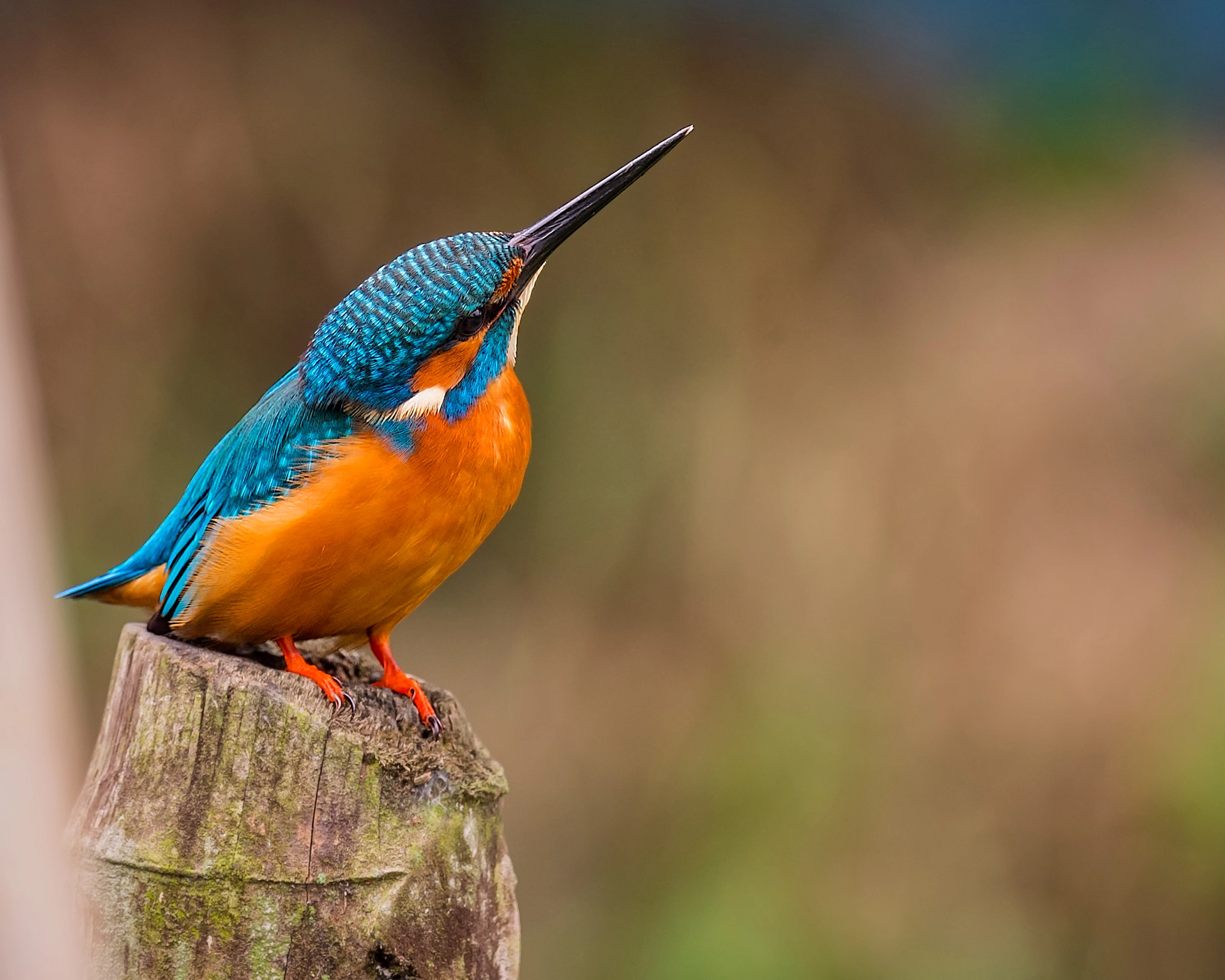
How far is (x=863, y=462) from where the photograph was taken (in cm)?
554

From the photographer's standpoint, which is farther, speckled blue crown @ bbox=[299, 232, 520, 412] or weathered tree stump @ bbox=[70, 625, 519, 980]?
speckled blue crown @ bbox=[299, 232, 520, 412]

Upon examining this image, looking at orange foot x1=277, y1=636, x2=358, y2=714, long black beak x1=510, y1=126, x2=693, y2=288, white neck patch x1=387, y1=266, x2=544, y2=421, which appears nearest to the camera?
orange foot x1=277, y1=636, x2=358, y2=714

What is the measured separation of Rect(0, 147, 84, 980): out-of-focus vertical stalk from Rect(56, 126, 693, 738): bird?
1.45m

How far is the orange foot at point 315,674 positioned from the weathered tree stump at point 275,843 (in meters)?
0.17

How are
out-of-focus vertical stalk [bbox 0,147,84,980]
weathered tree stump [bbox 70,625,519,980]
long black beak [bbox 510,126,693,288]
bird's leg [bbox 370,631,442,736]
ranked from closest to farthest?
out-of-focus vertical stalk [bbox 0,147,84,980] → weathered tree stump [bbox 70,625,519,980] → bird's leg [bbox 370,631,442,736] → long black beak [bbox 510,126,693,288]

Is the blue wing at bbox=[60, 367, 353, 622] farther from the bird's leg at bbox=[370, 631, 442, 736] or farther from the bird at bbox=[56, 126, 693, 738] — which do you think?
the bird's leg at bbox=[370, 631, 442, 736]

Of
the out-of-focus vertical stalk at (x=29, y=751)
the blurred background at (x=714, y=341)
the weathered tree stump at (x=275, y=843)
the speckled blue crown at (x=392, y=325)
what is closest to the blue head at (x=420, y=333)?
the speckled blue crown at (x=392, y=325)

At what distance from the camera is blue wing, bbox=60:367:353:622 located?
2582 millimetres

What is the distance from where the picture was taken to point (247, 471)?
265 centimetres

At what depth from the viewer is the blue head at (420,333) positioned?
8.41ft

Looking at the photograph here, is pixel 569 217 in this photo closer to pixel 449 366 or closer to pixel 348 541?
pixel 449 366

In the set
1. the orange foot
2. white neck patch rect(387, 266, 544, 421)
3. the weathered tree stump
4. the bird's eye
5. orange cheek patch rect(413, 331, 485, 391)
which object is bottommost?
the weathered tree stump

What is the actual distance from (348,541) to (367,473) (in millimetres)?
150

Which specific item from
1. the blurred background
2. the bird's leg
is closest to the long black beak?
the bird's leg
